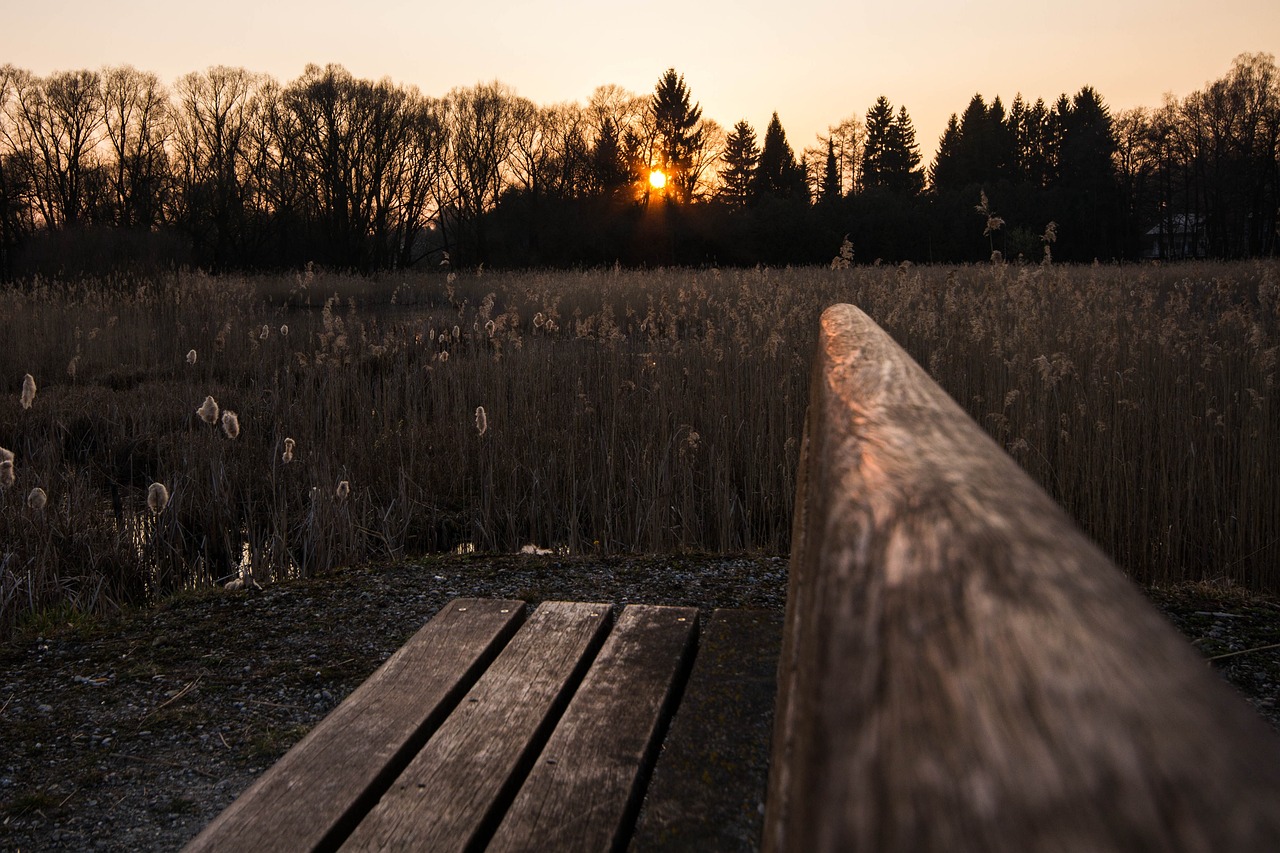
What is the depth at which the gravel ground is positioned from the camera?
1761 mm

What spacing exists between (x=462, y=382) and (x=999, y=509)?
5.36m

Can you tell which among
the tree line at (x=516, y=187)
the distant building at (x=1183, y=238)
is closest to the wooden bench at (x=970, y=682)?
the tree line at (x=516, y=187)

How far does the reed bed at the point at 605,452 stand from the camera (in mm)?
3498

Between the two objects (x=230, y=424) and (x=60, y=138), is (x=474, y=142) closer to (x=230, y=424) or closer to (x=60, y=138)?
(x=60, y=138)

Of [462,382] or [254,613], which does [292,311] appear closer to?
[462,382]

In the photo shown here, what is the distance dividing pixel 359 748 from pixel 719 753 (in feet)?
1.63

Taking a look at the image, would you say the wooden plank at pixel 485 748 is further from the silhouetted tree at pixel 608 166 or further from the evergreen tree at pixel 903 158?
the evergreen tree at pixel 903 158

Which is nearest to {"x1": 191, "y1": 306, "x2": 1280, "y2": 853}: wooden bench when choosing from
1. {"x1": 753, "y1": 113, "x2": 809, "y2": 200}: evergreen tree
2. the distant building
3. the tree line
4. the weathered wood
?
the weathered wood

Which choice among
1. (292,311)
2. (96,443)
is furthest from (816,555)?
(292,311)

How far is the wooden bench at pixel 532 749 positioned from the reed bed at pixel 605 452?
204 cm

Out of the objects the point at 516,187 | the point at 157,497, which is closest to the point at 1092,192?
the point at 516,187

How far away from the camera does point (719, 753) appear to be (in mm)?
1224

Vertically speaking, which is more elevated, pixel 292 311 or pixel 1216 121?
pixel 1216 121

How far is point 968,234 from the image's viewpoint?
31078 mm
